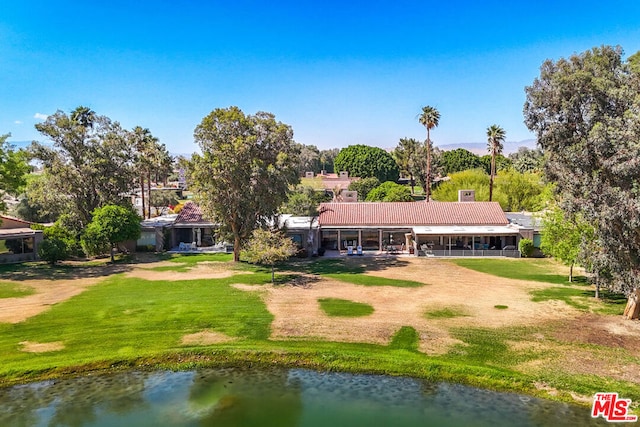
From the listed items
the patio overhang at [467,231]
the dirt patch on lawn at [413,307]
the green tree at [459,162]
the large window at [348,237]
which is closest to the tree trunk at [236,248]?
the dirt patch on lawn at [413,307]

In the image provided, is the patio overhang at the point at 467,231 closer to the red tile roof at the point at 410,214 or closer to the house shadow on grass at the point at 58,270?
the red tile roof at the point at 410,214

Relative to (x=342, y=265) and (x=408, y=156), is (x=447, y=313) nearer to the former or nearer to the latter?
(x=342, y=265)

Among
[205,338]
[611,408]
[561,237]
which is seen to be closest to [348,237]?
[561,237]

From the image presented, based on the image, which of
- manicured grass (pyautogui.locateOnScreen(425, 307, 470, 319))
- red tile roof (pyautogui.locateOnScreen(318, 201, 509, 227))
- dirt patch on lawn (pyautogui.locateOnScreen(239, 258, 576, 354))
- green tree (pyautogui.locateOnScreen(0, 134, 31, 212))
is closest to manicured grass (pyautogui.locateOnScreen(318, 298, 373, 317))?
dirt patch on lawn (pyautogui.locateOnScreen(239, 258, 576, 354))

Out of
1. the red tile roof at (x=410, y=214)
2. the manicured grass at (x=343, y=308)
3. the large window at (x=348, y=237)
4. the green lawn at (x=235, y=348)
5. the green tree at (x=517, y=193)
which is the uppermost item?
the green tree at (x=517, y=193)

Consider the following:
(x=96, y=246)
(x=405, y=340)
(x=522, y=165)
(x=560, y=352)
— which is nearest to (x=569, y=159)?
(x=560, y=352)
